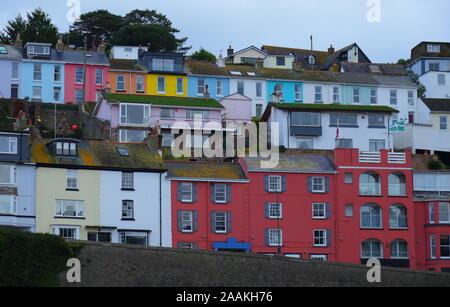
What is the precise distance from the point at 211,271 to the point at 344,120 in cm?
2970

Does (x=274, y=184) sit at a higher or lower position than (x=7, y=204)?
higher

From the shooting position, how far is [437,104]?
9950cm

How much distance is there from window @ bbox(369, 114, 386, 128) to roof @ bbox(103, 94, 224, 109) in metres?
12.5

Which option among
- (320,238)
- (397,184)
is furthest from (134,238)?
(397,184)

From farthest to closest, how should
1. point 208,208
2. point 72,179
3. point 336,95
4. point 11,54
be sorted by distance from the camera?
point 336,95, point 11,54, point 208,208, point 72,179

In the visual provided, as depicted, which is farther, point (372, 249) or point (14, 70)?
point (14, 70)

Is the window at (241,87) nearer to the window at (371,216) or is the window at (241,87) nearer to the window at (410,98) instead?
the window at (410,98)

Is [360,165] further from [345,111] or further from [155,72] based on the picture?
[155,72]

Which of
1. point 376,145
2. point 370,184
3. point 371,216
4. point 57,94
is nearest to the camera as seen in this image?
point 371,216

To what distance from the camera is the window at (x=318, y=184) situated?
75562 millimetres

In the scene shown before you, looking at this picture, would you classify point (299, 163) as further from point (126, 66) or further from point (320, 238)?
point (126, 66)

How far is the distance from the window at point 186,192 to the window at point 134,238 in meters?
3.87

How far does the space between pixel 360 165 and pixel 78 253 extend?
2402 cm
